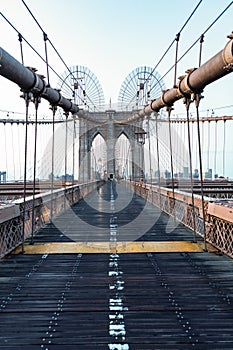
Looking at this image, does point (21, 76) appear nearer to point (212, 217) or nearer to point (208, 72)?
point (208, 72)

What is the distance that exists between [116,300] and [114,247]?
9.12 ft

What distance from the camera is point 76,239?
747 centimetres

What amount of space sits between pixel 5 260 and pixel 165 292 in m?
2.84

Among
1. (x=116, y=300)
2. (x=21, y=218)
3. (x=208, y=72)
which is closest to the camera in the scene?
(x=116, y=300)

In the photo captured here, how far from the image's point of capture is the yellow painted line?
630 centimetres

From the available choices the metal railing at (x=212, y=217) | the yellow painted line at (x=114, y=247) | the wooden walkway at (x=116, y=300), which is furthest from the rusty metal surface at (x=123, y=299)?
the yellow painted line at (x=114, y=247)

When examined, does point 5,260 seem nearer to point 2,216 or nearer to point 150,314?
point 2,216

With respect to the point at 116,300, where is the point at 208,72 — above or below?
above

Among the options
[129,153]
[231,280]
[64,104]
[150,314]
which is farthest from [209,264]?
[129,153]

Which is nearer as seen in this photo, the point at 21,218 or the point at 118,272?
the point at 118,272

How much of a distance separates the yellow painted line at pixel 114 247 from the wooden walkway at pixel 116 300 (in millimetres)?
70

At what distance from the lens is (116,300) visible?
385 cm

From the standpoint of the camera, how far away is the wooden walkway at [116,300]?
3.00m

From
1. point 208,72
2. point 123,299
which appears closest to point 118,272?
point 123,299
